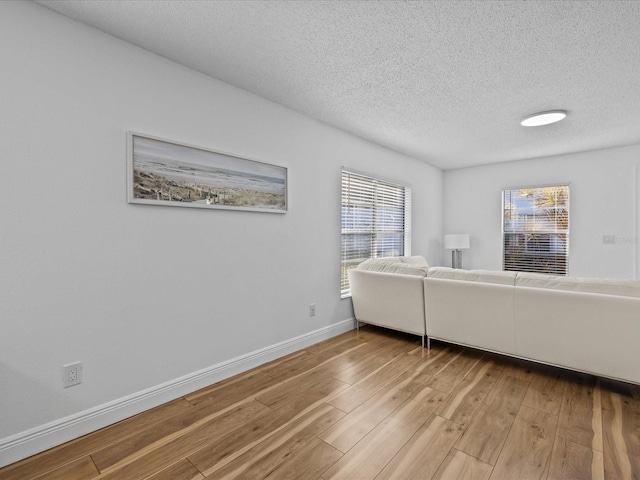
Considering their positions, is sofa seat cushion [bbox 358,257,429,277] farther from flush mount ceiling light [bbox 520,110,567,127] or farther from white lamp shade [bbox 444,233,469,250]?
white lamp shade [bbox 444,233,469,250]

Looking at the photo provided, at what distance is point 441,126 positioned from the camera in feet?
11.9

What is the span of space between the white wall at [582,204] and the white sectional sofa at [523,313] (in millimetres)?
2891

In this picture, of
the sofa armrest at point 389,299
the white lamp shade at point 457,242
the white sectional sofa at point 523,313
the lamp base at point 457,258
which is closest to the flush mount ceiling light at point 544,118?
the white sectional sofa at point 523,313

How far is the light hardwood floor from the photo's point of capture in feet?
5.24

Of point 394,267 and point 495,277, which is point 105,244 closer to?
point 394,267

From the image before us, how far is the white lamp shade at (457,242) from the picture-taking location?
5477 mm

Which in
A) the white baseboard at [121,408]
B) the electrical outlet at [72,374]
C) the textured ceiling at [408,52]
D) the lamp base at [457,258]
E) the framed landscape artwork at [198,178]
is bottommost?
the white baseboard at [121,408]

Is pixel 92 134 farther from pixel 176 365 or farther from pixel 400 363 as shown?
pixel 400 363

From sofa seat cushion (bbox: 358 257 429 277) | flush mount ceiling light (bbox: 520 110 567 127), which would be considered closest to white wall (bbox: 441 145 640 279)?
flush mount ceiling light (bbox: 520 110 567 127)

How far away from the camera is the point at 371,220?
14.4 ft

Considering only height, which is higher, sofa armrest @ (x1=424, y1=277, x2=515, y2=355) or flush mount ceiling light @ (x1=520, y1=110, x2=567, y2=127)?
flush mount ceiling light @ (x1=520, y1=110, x2=567, y2=127)

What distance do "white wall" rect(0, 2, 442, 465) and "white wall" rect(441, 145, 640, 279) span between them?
13.9 feet

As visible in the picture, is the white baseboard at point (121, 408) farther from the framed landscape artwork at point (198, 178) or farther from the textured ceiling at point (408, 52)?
the textured ceiling at point (408, 52)

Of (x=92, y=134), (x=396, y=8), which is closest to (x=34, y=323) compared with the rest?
(x=92, y=134)
